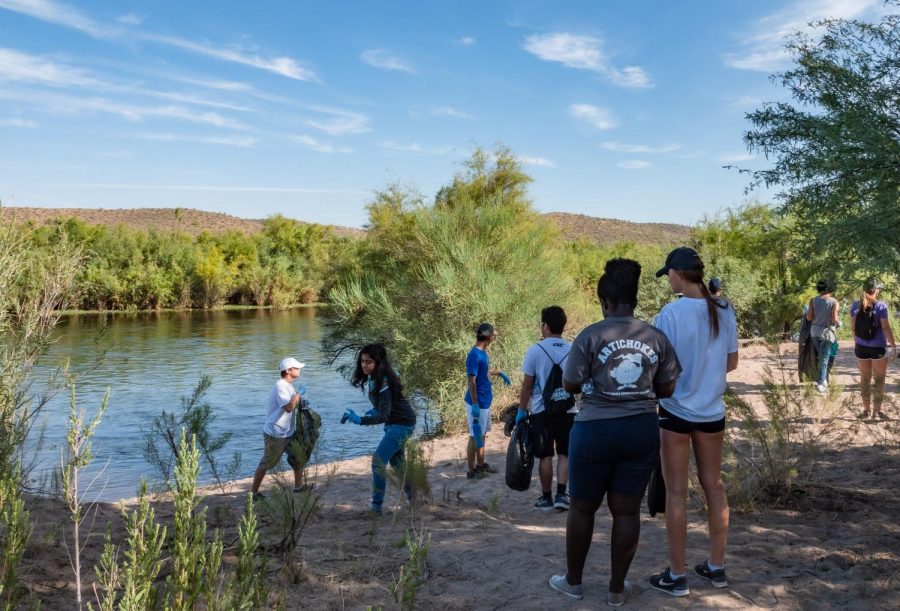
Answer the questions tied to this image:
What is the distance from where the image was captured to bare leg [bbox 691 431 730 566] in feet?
12.9

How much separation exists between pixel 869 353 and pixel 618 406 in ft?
21.1

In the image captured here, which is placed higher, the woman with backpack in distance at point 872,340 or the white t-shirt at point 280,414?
the woman with backpack in distance at point 872,340

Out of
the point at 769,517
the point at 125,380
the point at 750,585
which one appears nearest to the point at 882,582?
the point at 750,585

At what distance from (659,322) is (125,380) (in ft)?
71.5

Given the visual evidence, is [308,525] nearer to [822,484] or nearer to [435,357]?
[822,484]

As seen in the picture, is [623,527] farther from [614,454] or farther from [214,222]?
[214,222]

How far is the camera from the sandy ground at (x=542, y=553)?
4191mm

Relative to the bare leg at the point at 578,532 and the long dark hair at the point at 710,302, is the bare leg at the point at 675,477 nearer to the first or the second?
the bare leg at the point at 578,532

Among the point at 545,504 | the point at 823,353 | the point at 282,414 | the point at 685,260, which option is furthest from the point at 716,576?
the point at 823,353

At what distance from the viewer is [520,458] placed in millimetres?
5875

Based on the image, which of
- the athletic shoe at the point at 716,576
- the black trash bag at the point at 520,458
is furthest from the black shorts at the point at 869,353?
the athletic shoe at the point at 716,576

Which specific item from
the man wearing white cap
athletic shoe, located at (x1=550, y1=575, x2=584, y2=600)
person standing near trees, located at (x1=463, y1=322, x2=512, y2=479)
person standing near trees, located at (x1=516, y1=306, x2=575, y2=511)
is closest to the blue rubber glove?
person standing near trees, located at (x1=516, y1=306, x2=575, y2=511)

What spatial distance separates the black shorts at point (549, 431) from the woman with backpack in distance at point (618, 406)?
2.03m

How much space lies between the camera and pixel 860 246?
5.37 metres
